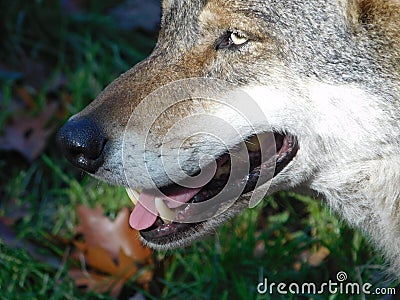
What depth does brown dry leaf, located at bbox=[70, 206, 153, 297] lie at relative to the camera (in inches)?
151

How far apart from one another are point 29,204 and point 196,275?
126 cm

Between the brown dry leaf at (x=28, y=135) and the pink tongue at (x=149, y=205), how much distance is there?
5.67 feet

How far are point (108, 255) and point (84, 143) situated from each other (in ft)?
3.62

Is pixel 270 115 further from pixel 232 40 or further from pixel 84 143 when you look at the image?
pixel 84 143

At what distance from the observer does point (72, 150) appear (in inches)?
120

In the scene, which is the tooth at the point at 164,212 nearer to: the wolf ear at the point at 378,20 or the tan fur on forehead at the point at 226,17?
the tan fur on forehead at the point at 226,17

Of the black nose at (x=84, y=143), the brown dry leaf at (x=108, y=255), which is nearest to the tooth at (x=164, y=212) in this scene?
the black nose at (x=84, y=143)

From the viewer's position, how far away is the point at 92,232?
407cm

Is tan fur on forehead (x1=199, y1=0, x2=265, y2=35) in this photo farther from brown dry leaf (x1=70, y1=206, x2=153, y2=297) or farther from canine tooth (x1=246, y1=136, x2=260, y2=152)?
brown dry leaf (x1=70, y1=206, x2=153, y2=297)

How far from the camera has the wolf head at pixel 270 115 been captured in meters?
3.00

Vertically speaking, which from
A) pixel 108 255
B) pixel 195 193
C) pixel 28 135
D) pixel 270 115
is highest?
pixel 270 115

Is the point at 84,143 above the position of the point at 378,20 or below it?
below

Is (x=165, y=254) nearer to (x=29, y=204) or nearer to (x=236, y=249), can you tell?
(x=236, y=249)
